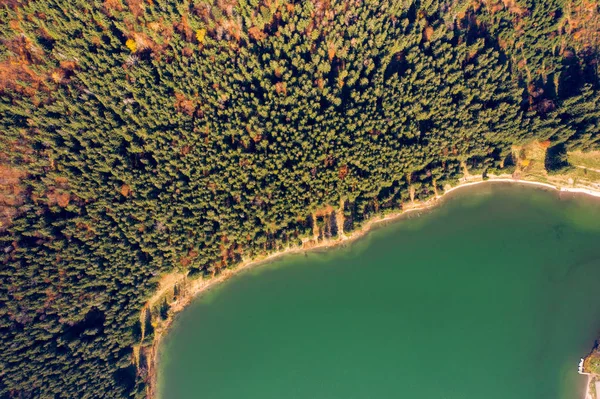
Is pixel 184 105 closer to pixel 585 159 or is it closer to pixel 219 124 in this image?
pixel 219 124

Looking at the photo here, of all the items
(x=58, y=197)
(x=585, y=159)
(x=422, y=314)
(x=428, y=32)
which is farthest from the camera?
(x=422, y=314)

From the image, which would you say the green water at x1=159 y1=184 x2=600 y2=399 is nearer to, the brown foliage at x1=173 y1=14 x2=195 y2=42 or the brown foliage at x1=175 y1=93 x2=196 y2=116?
the brown foliage at x1=175 y1=93 x2=196 y2=116


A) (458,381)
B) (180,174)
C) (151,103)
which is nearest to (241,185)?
(180,174)

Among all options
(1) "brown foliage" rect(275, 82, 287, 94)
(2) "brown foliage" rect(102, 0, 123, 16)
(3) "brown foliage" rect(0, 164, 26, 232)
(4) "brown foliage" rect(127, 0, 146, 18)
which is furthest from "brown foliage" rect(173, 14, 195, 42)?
(3) "brown foliage" rect(0, 164, 26, 232)

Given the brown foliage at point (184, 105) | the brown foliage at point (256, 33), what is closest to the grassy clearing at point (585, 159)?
the brown foliage at point (256, 33)

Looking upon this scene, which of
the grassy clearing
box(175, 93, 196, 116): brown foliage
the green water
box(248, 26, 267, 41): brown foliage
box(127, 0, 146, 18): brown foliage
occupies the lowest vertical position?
the green water

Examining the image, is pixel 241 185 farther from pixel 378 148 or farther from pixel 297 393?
pixel 297 393

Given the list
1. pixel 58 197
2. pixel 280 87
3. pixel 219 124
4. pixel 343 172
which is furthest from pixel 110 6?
pixel 343 172
